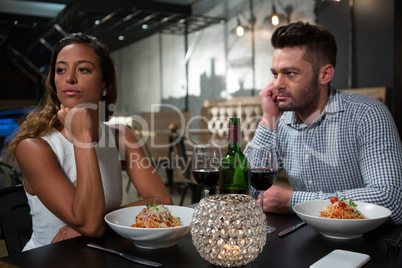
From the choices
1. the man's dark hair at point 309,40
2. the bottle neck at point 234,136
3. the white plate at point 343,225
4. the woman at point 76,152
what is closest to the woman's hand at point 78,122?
the woman at point 76,152

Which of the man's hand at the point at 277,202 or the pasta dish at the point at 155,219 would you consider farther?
the man's hand at the point at 277,202

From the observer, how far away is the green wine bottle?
123cm

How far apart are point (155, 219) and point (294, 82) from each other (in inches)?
45.8

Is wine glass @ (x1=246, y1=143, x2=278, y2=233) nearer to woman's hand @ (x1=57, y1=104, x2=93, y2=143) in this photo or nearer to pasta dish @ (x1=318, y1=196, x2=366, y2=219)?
A: pasta dish @ (x1=318, y1=196, x2=366, y2=219)

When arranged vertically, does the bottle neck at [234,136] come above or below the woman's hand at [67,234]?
above

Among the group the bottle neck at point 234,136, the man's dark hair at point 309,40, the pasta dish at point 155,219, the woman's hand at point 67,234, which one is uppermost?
the man's dark hair at point 309,40

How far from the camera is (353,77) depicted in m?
4.80

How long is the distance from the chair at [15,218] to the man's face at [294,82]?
3.95 ft

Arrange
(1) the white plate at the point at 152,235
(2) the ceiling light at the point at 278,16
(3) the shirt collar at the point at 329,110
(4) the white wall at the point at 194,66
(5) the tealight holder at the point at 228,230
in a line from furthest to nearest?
(4) the white wall at the point at 194,66, (2) the ceiling light at the point at 278,16, (3) the shirt collar at the point at 329,110, (1) the white plate at the point at 152,235, (5) the tealight holder at the point at 228,230

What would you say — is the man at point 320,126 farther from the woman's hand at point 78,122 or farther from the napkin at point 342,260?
the woman's hand at point 78,122

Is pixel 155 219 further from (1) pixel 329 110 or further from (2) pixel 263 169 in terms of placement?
(1) pixel 329 110

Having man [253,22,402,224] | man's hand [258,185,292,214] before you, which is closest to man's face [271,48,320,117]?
man [253,22,402,224]

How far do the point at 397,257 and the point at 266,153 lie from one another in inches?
18.2

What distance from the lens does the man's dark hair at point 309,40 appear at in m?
1.82
